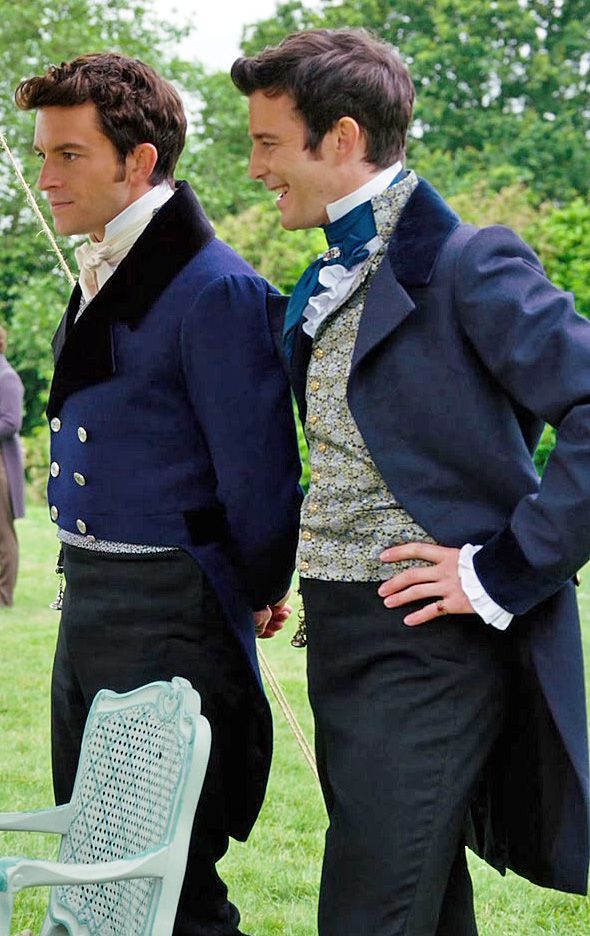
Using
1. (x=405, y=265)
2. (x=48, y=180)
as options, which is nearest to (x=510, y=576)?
(x=405, y=265)

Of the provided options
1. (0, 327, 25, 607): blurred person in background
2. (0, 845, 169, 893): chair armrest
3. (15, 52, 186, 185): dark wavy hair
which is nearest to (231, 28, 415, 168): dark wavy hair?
(15, 52, 186, 185): dark wavy hair

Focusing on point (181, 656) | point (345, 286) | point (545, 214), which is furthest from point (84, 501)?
point (545, 214)

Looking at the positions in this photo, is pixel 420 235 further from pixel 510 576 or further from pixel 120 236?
pixel 120 236

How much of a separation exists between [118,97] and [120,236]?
0.24 metres

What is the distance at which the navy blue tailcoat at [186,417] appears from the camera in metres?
2.62

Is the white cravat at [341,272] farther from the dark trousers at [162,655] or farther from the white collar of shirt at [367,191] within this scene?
the dark trousers at [162,655]

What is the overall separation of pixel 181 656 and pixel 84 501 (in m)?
0.32

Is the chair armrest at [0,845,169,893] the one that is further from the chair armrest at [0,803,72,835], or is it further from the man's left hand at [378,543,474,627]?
the man's left hand at [378,543,474,627]

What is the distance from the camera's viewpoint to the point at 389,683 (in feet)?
7.36

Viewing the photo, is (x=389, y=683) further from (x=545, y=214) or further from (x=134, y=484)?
(x=545, y=214)

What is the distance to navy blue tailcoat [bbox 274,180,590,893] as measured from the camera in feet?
6.95

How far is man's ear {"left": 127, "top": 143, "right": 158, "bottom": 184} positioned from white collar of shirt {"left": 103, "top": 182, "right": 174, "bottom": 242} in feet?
0.11

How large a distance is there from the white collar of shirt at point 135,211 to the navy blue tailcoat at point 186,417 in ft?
0.13

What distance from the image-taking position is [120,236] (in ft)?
9.00
